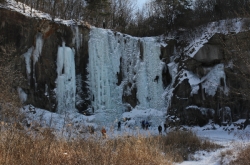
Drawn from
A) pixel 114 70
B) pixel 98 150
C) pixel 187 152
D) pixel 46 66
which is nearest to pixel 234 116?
pixel 114 70

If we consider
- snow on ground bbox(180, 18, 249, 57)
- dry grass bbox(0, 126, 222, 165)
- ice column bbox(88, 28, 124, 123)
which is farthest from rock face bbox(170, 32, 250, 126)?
dry grass bbox(0, 126, 222, 165)

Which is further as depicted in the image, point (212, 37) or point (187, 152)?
point (212, 37)

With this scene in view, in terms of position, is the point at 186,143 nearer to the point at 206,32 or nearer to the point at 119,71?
the point at 119,71

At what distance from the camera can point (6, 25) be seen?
18.8m

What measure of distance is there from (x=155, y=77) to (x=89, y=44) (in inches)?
243

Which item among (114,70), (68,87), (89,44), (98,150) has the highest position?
(89,44)

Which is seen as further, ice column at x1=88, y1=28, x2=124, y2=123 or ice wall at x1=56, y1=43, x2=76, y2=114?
ice column at x1=88, y1=28, x2=124, y2=123

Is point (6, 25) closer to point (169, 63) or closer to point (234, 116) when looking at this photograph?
point (169, 63)

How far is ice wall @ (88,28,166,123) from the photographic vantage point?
68.9ft

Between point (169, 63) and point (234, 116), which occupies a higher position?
point (169, 63)

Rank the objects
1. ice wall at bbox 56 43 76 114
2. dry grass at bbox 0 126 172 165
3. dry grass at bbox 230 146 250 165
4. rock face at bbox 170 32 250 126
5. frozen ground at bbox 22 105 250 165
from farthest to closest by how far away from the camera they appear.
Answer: ice wall at bbox 56 43 76 114, rock face at bbox 170 32 250 126, dry grass at bbox 230 146 250 165, frozen ground at bbox 22 105 250 165, dry grass at bbox 0 126 172 165

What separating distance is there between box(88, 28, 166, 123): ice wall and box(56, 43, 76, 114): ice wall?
1586 millimetres

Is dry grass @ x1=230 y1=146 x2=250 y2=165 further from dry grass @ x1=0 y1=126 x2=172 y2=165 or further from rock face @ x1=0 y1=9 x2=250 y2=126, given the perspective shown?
rock face @ x1=0 y1=9 x2=250 y2=126

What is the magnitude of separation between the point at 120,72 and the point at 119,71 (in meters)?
0.12
